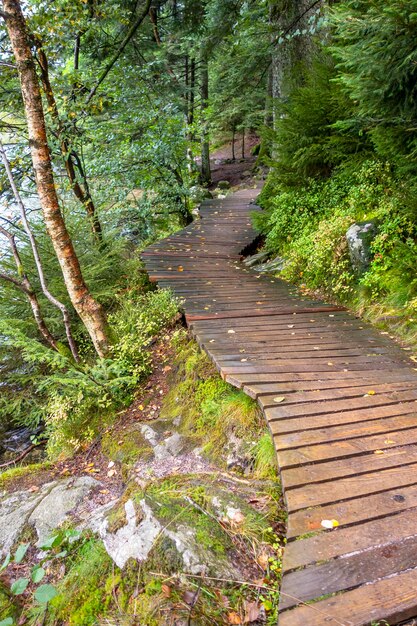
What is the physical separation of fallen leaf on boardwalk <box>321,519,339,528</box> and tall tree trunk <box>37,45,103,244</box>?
20.4 feet

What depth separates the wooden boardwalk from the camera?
1.72m

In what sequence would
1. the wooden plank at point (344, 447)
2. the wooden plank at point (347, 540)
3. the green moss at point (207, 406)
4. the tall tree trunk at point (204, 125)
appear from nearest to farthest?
the wooden plank at point (347, 540)
the wooden plank at point (344, 447)
the green moss at point (207, 406)
the tall tree trunk at point (204, 125)

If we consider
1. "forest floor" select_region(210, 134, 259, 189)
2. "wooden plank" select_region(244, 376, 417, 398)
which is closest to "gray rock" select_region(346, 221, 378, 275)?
"wooden plank" select_region(244, 376, 417, 398)

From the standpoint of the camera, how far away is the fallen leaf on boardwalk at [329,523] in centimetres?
202

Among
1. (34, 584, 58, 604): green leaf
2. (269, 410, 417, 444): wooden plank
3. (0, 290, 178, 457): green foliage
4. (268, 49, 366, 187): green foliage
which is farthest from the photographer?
(268, 49, 366, 187): green foliage

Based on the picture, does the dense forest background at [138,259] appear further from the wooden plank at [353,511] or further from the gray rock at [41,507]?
the wooden plank at [353,511]

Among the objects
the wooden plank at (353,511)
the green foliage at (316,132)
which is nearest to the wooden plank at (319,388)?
the wooden plank at (353,511)

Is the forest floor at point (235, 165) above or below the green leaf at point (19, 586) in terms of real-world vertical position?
above

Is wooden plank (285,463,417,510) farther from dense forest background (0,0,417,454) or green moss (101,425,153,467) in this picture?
dense forest background (0,0,417,454)

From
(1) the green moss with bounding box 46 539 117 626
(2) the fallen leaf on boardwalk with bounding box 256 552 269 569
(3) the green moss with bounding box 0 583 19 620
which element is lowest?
(3) the green moss with bounding box 0 583 19 620

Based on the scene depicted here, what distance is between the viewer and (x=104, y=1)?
710 centimetres

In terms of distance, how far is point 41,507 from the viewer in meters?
3.30

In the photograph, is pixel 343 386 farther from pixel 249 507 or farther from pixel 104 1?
pixel 104 1

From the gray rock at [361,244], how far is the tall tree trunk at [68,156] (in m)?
4.65
